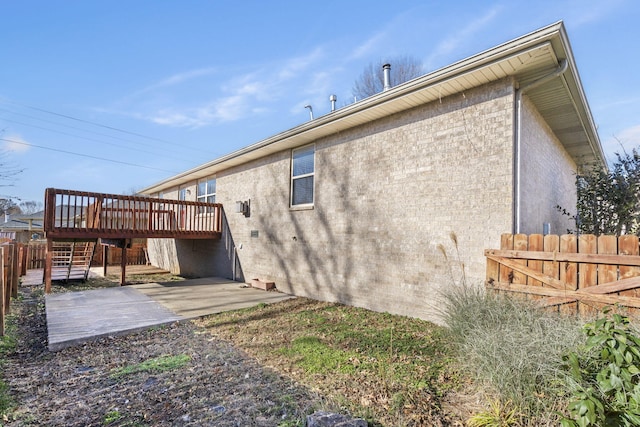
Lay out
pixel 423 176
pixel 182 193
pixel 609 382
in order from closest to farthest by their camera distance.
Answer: pixel 609 382, pixel 423 176, pixel 182 193

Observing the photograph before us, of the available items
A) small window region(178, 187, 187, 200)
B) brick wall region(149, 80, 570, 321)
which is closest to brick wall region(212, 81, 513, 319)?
brick wall region(149, 80, 570, 321)

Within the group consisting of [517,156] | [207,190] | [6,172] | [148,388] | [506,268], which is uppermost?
[6,172]

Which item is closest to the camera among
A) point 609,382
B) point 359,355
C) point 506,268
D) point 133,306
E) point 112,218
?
point 609,382

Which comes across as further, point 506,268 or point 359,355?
point 506,268

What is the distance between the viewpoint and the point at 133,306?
6.75 metres

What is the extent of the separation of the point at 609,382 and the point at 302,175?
23.2 ft

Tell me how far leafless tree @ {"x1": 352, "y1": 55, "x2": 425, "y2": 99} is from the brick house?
914cm

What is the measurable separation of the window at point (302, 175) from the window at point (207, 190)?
4905mm

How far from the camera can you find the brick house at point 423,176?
186 inches

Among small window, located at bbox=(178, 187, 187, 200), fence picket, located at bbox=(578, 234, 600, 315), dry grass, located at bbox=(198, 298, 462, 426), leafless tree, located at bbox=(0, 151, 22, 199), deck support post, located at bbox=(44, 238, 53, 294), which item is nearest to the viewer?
dry grass, located at bbox=(198, 298, 462, 426)

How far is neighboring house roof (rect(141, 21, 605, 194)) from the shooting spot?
13.7 ft

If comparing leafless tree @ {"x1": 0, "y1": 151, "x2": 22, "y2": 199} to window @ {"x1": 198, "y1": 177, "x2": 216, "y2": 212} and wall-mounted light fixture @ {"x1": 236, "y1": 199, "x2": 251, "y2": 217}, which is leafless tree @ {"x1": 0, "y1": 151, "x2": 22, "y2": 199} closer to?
window @ {"x1": 198, "y1": 177, "x2": 216, "y2": 212}

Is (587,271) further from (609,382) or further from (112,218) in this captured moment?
(112,218)

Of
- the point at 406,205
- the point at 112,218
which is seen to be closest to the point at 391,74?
the point at 406,205
